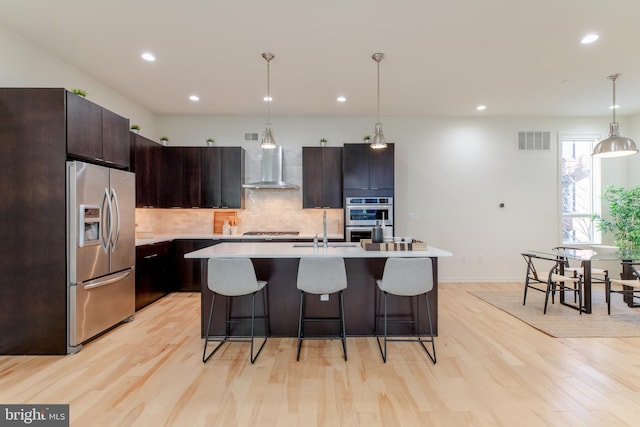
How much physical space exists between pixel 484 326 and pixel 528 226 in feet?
10.5

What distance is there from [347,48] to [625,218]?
5659 mm

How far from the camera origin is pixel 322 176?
18.0 feet

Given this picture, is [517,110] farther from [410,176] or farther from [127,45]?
[127,45]

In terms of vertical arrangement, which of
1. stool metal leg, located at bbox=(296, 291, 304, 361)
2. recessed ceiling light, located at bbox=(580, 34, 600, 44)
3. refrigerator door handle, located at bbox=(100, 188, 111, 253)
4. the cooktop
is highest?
recessed ceiling light, located at bbox=(580, 34, 600, 44)

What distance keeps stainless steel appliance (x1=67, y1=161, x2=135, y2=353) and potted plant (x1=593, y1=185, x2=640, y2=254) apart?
24.4 feet

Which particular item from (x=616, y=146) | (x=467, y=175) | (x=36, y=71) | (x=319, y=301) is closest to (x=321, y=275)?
(x=319, y=301)

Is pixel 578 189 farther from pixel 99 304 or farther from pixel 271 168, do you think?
pixel 99 304

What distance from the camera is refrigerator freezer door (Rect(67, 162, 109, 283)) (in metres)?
2.88

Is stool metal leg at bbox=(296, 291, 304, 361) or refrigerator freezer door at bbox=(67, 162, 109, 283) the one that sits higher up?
refrigerator freezer door at bbox=(67, 162, 109, 283)

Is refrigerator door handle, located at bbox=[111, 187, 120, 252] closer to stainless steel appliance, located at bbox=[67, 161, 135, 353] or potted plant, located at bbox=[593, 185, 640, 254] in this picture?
stainless steel appliance, located at bbox=[67, 161, 135, 353]

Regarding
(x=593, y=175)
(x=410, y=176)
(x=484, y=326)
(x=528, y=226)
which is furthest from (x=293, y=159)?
(x=593, y=175)

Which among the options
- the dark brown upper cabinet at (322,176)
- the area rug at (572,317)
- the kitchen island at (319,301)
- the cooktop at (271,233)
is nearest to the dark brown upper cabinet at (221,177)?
the cooktop at (271,233)

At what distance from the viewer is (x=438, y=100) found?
16.3 feet

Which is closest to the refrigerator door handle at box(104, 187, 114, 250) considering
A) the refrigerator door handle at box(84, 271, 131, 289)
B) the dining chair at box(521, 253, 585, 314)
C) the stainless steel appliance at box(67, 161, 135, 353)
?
the stainless steel appliance at box(67, 161, 135, 353)
